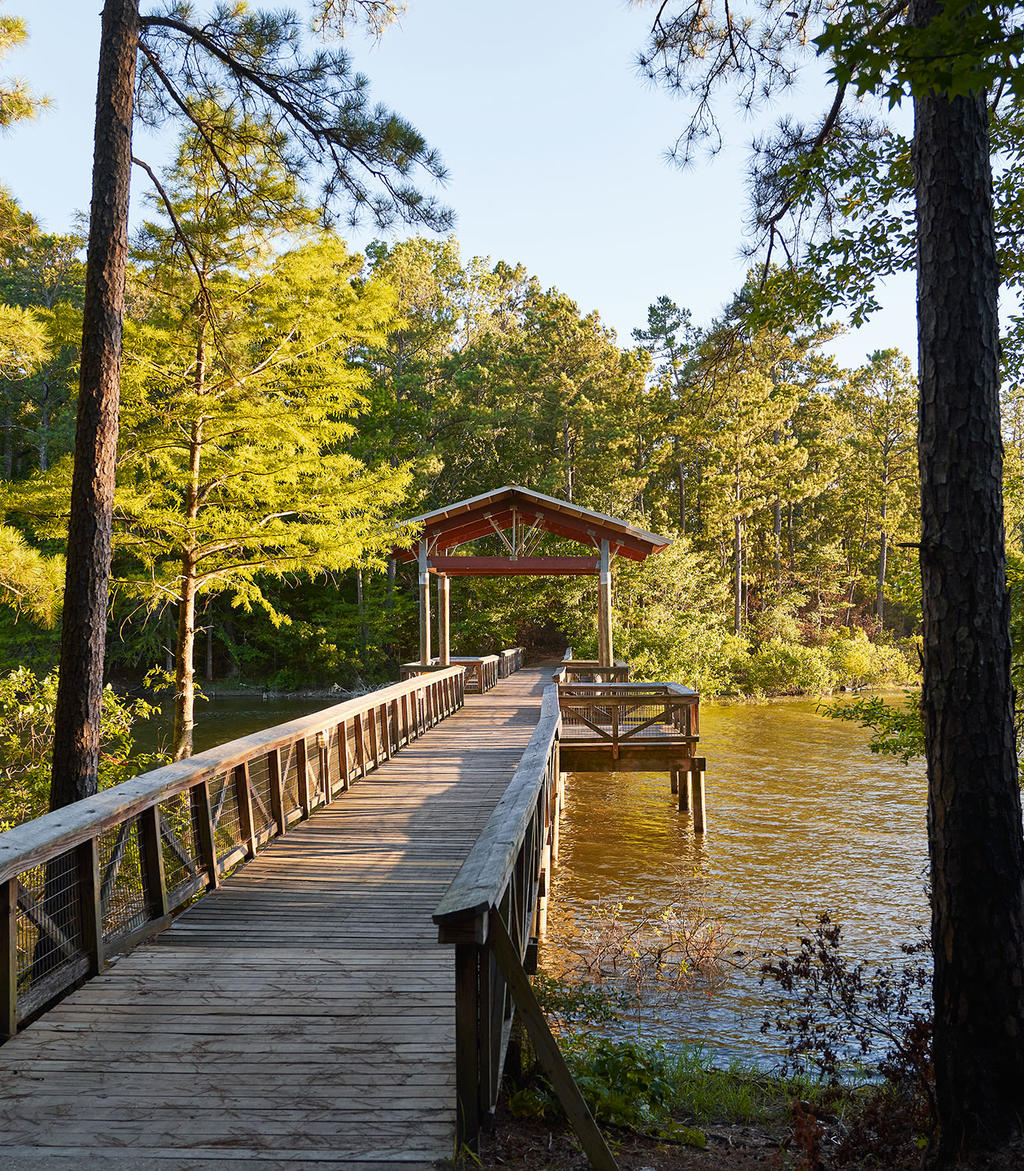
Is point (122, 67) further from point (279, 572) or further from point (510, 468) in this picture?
point (510, 468)

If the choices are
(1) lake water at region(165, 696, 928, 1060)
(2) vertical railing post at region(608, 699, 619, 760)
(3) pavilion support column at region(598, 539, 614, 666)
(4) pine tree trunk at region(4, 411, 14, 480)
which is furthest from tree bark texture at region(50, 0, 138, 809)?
(4) pine tree trunk at region(4, 411, 14, 480)

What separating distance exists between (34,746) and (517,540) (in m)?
10.7

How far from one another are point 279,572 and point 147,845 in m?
8.86

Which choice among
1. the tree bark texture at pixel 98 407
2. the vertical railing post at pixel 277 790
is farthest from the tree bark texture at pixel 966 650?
the tree bark texture at pixel 98 407

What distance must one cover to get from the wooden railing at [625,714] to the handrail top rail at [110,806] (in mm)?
6851

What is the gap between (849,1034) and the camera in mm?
6445

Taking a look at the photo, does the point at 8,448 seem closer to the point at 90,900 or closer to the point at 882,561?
the point at 90,900

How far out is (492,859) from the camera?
3.32 meters

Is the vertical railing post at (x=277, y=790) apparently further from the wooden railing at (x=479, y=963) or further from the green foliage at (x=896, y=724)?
the green foliage at (x=896, y=724)

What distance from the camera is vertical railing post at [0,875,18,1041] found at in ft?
11.1

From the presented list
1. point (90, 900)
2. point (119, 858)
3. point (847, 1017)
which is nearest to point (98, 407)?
point (119, 858)

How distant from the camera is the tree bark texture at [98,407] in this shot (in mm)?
5855

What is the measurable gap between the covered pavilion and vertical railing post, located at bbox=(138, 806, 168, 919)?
13343mm

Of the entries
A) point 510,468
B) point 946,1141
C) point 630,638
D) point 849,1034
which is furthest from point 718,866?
point 510,468
